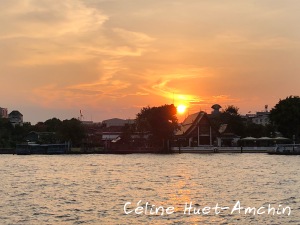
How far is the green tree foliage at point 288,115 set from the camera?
417 ft

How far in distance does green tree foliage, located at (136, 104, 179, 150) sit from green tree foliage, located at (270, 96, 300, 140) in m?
23.1

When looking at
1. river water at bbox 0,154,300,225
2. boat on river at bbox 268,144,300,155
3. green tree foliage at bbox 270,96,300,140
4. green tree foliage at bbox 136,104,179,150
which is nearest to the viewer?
river water at bbox 0,154,300,225

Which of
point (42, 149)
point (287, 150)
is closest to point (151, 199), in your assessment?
point (287, 150)

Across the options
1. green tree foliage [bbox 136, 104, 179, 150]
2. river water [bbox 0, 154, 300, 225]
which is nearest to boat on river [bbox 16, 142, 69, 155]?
green tree foliage [bbox 136, 104, 179, 150]

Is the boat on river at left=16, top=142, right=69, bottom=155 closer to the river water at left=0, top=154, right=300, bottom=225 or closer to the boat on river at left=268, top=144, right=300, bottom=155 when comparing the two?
the boat on river at left=268, top=144, right=300, bottom=155

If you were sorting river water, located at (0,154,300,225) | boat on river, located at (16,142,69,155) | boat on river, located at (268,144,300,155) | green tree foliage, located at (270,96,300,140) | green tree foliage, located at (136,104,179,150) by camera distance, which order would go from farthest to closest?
boat on river, located at (16,142,69,155) → green tree foliage, located at (136,104,179,150) → green tree foliage, located at (270,96,300,140) → boat on river, located at (268,144,300,155) → river water, located at (0,154,300,225)

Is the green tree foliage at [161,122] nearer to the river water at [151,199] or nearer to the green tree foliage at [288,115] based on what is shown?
the green tree foliage at [288,115]

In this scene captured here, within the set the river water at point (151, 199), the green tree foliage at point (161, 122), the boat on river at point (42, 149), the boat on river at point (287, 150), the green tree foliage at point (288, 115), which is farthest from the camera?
the boat on river at point (42, 149)

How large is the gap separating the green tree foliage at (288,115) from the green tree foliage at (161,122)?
75.9 feet

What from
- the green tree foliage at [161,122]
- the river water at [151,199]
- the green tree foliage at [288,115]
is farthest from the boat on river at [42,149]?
the river water at [151,199]

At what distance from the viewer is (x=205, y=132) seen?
145125mm

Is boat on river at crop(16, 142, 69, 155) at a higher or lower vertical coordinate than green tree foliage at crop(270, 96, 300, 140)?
lower

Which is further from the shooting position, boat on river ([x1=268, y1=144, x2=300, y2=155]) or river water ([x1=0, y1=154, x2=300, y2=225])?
boat on river ([x1=268, y1=144, x2=300, y2=155])

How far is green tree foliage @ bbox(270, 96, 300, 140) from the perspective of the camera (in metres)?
127
